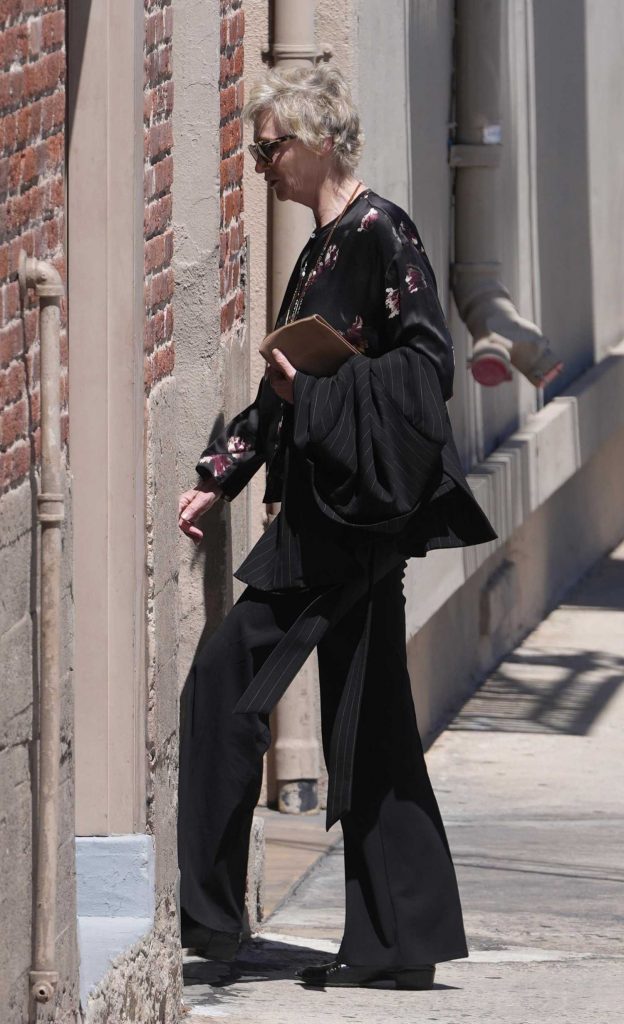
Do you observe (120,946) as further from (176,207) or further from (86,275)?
(176,207)

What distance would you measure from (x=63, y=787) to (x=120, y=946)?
0.62m

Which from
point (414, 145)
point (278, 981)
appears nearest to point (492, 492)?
point (414, 145)

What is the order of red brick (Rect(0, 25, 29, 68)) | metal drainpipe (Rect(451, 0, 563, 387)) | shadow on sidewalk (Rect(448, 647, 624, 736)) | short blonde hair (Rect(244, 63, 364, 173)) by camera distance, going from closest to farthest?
1. red brick (Rect(0, 25, 29, 68))
2. short blonde hair (Rect(244, 63, 364, 173))
3. metal drainpipe (Rect(451, 0, 563, 387))
4. shadow on sidewalk (Rect(448, 647, 624, 736))

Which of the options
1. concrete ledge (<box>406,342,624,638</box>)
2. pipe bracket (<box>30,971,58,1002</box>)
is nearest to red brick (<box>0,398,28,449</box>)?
pipe bracket (<box>30,971,58,1002</box>)

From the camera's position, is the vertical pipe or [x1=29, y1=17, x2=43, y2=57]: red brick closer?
[x1=29, y1=17, x2=43, y2=57]: red brick

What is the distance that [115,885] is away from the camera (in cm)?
442

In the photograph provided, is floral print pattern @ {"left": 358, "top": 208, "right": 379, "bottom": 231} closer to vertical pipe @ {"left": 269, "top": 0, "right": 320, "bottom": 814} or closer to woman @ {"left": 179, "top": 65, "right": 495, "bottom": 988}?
woman @ {"left": 179, "top": 65, "right": 495, "bottom": 988}

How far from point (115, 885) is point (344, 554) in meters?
0.91

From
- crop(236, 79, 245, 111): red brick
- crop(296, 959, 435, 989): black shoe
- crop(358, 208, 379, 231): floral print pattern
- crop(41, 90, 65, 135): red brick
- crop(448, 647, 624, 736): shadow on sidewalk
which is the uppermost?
crop(236, 79, 245, 111): red brick

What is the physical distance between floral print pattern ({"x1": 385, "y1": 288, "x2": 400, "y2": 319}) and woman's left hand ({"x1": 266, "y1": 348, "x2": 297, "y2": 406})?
0.25 meters

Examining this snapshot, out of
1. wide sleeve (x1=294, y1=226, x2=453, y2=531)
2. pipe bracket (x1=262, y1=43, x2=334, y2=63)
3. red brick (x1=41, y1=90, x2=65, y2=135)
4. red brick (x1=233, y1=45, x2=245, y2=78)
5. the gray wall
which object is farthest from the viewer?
the gray wall

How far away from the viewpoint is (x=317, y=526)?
4.85 metres

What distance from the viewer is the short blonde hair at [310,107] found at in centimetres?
485

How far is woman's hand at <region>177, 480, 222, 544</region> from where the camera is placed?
508cm
